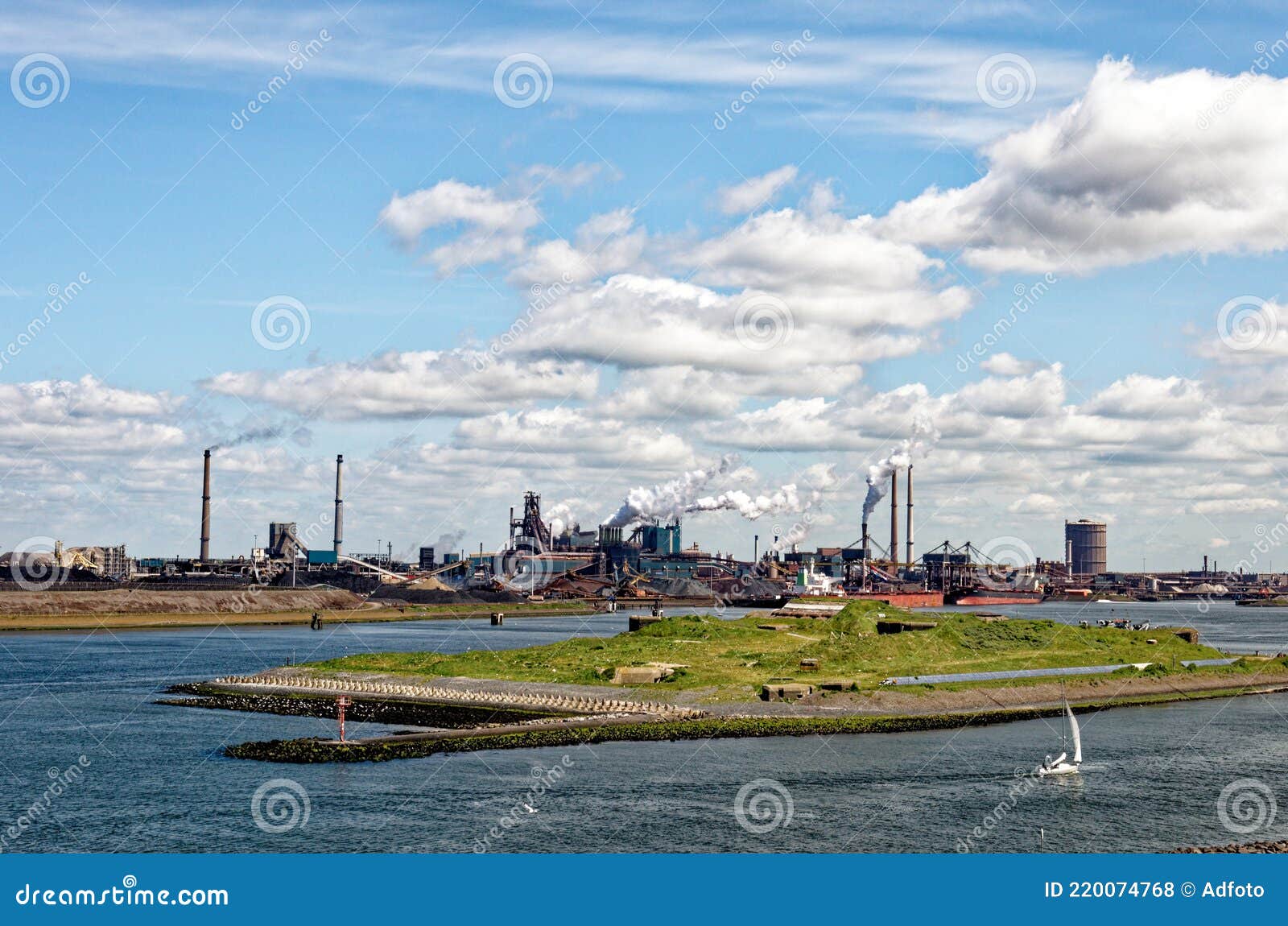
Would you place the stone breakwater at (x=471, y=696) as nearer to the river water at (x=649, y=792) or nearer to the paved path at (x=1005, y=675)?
the river water at (x=649, y=792)

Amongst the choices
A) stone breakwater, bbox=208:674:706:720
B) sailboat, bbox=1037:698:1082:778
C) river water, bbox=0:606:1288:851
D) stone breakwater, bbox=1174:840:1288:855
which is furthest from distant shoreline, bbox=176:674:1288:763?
stone breakwater, bbox=1174:840:1288:855

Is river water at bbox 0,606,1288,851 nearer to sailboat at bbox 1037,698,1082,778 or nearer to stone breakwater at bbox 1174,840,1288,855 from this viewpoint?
sailboat at bbox 1037,698,1082,778

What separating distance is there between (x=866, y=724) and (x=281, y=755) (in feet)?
107

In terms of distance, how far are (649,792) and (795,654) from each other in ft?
155

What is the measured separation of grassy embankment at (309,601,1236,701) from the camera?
295ft

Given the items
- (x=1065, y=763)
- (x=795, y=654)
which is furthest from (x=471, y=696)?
(x=1065, y=763)

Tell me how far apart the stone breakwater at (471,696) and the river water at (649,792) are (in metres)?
9.86

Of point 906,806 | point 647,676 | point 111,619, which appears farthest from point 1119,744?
point 111,619

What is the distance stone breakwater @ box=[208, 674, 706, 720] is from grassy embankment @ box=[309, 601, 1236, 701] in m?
4.34

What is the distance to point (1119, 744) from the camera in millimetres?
70125

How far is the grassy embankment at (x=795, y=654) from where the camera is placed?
89875 mm

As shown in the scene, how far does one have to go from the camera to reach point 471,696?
83250 mm

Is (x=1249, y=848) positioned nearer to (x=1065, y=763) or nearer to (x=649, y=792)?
(x=1065, y=763)

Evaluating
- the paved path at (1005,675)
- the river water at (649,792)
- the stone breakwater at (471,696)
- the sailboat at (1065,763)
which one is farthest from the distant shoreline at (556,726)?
the sailboat at (1065,763)
